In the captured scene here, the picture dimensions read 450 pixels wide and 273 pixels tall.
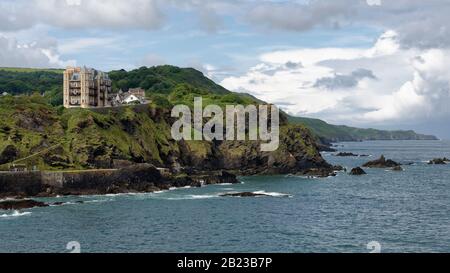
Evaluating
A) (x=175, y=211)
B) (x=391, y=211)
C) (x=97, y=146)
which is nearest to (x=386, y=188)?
(x=391, y=211)

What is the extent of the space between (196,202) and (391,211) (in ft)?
132

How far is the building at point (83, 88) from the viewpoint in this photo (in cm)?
18450

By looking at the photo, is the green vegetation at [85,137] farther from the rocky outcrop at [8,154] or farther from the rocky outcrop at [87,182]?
the rocky outcrop at [87,182]

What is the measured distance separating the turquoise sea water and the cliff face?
20128 millimetres

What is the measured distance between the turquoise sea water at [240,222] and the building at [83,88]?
201 ft

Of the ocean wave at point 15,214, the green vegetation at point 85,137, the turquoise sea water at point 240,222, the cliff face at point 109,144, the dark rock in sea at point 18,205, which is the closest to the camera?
the turquoise sea water at point 240,222

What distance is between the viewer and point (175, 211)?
345 ft

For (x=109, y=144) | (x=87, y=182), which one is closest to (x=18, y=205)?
(x=87, y=182)

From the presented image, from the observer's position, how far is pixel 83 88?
184 meters

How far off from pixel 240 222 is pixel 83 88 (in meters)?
109

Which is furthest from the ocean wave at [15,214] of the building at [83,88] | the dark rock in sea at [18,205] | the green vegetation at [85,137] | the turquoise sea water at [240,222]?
the building at [83,88]

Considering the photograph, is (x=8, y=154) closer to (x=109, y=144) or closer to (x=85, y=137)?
(x=85, y=137)

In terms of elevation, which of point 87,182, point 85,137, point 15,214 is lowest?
point 15,214
